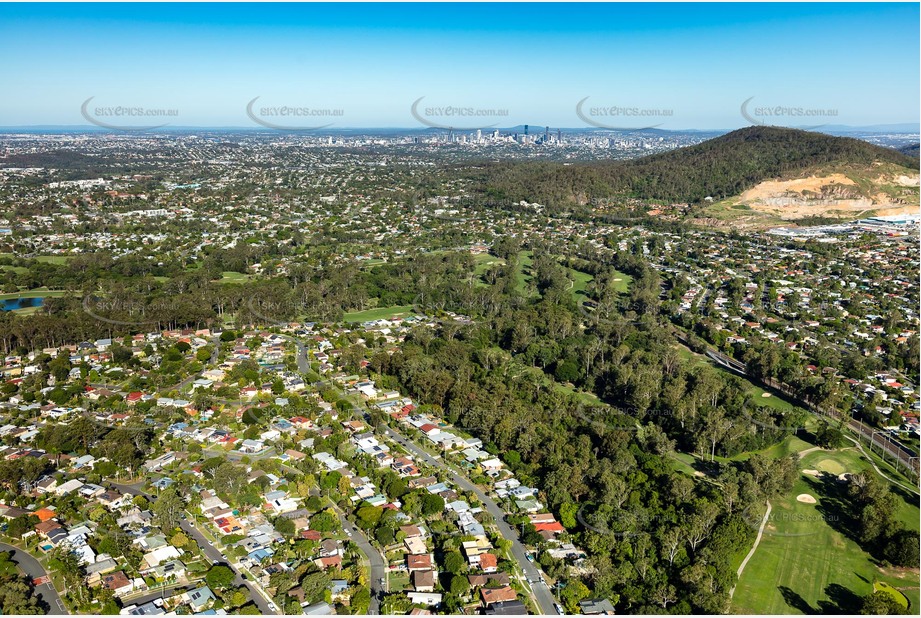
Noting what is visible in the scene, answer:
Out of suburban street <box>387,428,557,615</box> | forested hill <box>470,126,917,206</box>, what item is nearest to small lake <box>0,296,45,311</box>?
suburban street <box>387,428,557,615</box>

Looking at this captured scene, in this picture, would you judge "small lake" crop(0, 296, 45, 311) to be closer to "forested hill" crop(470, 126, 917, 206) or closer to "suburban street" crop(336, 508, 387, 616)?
"suburban street" crop(336, 508, 387, 616)

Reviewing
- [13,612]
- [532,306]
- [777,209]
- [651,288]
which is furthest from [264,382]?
[777,209]

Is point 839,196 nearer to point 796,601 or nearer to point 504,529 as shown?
point 796,601

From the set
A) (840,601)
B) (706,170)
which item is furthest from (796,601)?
(706,170)

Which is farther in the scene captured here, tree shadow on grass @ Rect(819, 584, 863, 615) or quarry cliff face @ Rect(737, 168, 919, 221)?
quarry cliff face @ Rect(737, 168, 919, 221)

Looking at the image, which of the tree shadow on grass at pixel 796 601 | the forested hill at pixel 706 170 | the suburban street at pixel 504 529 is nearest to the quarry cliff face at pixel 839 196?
the forested hill at pixel 706 170

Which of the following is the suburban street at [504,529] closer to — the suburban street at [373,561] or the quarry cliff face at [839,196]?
the suburban street at [373,561]
